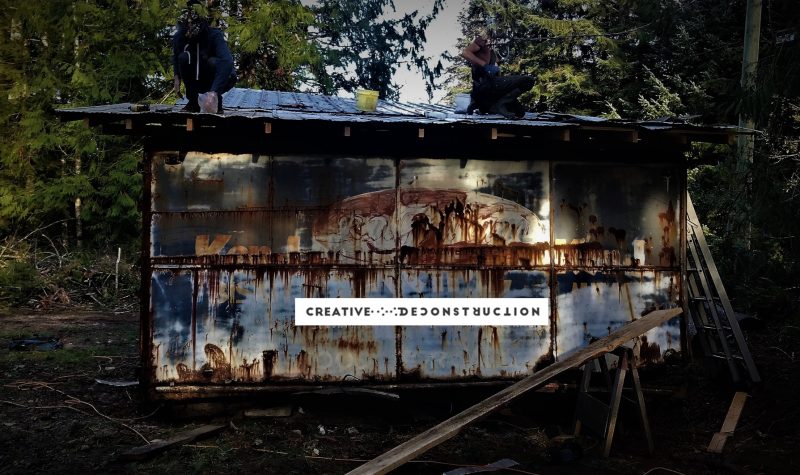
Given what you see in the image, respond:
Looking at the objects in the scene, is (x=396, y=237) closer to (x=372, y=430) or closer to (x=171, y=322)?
(x=372, y=430)

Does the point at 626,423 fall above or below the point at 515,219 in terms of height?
below

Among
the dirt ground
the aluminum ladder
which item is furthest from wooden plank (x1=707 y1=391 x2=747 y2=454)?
the aluminum ladder

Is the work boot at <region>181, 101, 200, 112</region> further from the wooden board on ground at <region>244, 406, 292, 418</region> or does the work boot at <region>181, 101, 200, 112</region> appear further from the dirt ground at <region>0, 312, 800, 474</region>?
the wooden board on ground at <region>244, 406, 292, 418</region>

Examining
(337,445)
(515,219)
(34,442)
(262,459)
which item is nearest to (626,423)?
(515,219)

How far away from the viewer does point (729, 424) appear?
5.94 meters

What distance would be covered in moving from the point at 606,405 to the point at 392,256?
9.33ft

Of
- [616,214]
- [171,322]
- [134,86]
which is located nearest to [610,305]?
[616,214]

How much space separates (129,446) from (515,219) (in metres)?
4.98

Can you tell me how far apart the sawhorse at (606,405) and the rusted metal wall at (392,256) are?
569 millimetres

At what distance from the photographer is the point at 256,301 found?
19.7ft

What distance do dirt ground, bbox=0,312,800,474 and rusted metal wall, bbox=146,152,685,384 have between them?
47 cm

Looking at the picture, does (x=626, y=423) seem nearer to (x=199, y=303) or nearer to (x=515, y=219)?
(x=515, y=219)

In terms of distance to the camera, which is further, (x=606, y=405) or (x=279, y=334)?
(x=279, y=334)

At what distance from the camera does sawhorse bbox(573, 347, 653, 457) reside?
5261mm
